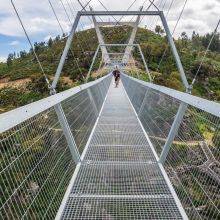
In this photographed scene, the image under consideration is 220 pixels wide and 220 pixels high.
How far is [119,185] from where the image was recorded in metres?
4.41

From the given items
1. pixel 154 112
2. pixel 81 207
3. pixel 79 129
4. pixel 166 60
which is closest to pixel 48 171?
pixel 81 207

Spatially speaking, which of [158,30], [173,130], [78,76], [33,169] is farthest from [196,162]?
[158,30]

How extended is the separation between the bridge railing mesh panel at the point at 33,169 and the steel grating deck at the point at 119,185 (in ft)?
0.80

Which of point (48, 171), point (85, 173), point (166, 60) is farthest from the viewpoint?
point (166, 60)

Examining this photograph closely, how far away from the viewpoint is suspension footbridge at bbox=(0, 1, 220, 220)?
245cm

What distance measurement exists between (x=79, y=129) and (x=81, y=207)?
6.07 feet

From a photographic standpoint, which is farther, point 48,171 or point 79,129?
point 79,129

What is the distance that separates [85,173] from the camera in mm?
4699

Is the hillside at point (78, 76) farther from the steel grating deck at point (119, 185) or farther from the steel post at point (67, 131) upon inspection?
the steel post at point (67, 131)

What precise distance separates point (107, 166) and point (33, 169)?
94.5 inches

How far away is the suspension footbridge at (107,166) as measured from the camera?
2447mm

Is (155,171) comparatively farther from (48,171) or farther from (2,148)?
(2,148)

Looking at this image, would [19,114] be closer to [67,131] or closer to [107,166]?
[67,131]

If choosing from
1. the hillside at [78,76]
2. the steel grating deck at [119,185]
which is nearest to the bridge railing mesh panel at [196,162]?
the steel grating deck at [119,185]
